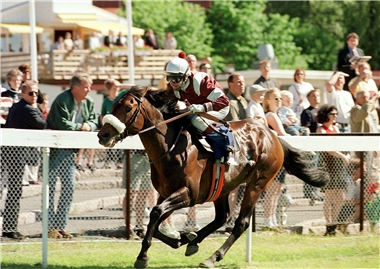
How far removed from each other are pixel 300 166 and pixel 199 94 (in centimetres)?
208

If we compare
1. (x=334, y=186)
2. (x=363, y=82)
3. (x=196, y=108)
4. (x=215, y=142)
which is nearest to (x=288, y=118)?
(x=334, y=186)

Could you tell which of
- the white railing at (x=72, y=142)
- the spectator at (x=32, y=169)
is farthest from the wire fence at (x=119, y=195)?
the white railing at (x=72, y=142)

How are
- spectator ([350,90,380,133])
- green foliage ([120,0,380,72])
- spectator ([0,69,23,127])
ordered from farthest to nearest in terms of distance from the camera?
green foliage ([120,0,380,72]), spectator ([350,90,380,133]), spectator ([0,69,23,127])

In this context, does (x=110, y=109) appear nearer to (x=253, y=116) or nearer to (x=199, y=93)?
(x=253, y=116)

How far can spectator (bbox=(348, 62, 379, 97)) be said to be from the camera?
51.6 ft

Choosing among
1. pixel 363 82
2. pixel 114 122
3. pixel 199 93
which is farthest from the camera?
pixel 363 82

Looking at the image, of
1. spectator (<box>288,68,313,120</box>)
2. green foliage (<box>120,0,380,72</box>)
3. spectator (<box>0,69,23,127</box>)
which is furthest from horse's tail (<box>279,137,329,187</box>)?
green foliage (<box>120,0,380,72</box>)

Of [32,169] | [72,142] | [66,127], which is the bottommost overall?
[32,169]

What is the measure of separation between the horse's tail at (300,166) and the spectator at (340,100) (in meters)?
3.89

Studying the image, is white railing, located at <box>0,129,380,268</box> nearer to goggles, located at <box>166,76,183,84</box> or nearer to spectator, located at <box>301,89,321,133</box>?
goggles, located at <box>166,76,183,84</box>

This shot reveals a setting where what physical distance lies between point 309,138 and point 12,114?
154 inches

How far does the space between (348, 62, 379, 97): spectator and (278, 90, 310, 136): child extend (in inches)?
120

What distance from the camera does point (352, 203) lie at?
12328 mm

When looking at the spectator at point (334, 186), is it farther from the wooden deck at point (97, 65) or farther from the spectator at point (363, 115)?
the wooden deck at point (97, 65)
